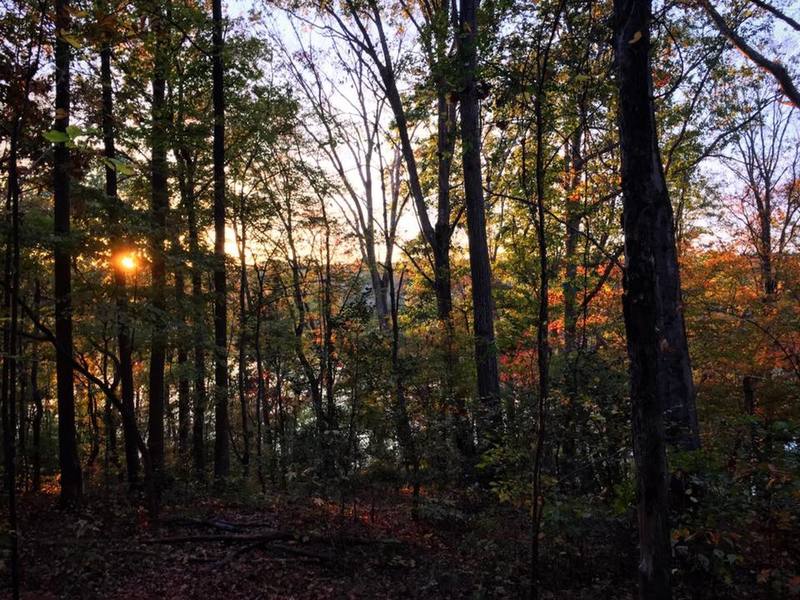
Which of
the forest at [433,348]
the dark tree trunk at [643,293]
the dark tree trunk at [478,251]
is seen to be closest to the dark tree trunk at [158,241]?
the forest at [433,348]

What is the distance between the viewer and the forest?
4.73 meters

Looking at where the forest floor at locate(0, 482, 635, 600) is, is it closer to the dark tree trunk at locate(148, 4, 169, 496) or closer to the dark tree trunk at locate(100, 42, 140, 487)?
the dark tree trunk at locate(100, 42, 140, 487)

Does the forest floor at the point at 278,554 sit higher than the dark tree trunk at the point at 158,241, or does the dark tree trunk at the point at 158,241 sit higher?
the dark tree trunk at the point at 158,241

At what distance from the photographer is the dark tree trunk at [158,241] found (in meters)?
9.68

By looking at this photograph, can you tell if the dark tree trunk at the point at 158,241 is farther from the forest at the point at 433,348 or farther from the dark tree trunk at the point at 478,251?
the dark tree trunk at the point at 478,251

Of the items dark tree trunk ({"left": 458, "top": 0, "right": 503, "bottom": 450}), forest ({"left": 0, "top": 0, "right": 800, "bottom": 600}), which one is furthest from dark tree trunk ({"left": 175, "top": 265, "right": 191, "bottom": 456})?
dark tree trunk ({"left": 458, "top": 0, "right": 503, "bottom": 450})

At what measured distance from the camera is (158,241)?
970 cm

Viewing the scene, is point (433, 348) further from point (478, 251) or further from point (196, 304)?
point (196, 304)

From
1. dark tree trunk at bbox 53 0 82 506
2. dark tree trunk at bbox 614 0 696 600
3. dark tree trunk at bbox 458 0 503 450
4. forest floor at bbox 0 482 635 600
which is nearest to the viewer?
dark tree trunk at bbox 614 0 696 600

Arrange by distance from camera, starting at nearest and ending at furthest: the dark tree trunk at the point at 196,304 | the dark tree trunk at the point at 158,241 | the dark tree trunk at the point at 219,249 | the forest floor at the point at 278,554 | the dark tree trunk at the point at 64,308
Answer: the forest floor at the point at 278,554
the dark tree trunk at the point at 64,308
the dark tree trunk at the point at 158,241
the dark tree trunk at the point at 196,304
the dark tree trunk at the point at 219,249

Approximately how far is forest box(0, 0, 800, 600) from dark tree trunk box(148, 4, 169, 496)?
9 centimetres

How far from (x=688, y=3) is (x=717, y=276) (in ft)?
31.8

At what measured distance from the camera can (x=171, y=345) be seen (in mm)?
10680

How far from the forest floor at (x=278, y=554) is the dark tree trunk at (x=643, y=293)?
256 centimetres
